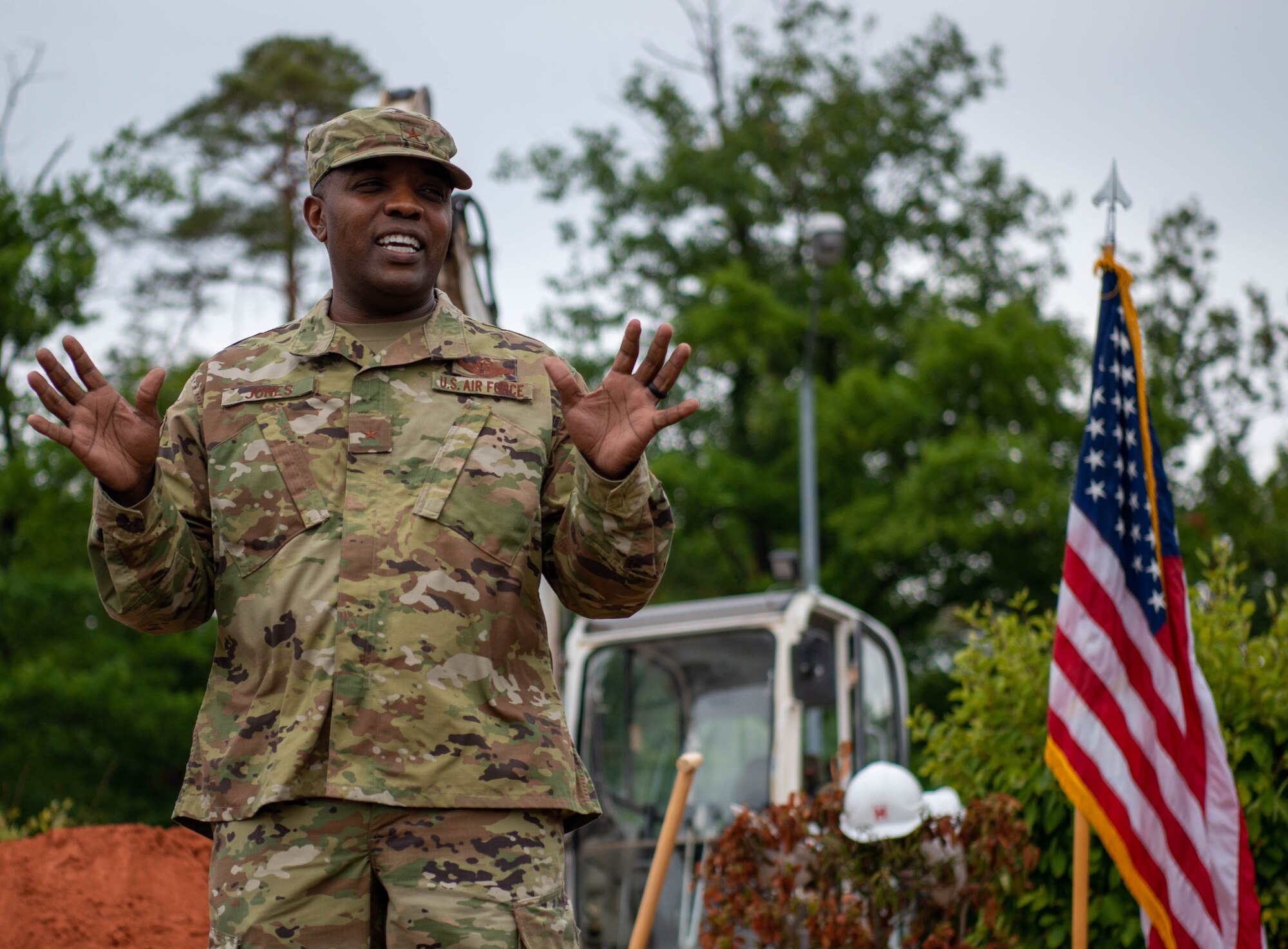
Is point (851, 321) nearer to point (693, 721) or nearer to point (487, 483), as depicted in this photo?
point (693, 721)

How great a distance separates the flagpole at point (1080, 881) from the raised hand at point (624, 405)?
10.9 feet

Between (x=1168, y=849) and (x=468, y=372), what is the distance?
3564mm

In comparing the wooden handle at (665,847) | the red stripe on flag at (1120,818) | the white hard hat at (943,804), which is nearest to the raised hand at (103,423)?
the wooden handle at (665,847)

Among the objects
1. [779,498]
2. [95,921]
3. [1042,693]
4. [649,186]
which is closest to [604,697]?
[1042,693]

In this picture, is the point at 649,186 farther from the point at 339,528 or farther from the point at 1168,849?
the point at 339,528

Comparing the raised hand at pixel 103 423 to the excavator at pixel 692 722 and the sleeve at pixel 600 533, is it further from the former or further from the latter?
the excavator at pixel 692 722

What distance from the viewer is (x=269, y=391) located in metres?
2.81

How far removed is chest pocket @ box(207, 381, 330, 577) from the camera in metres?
2.68

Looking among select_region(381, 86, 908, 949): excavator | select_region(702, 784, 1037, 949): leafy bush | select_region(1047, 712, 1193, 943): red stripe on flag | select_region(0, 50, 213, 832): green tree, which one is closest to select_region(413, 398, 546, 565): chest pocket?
select_region(1047, 712, 1193, 943): red stripe on flag

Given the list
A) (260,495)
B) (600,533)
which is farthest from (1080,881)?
(260,495)

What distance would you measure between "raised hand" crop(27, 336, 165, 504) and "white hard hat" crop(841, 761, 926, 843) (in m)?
3.84

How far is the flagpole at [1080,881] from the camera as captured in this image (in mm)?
5258

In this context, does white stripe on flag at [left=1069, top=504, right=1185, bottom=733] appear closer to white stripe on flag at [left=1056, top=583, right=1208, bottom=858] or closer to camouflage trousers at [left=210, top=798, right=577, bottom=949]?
white stripe on flag at [left=1056, top=583, right=1208, bottom=858]

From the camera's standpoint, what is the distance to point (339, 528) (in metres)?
2.67
